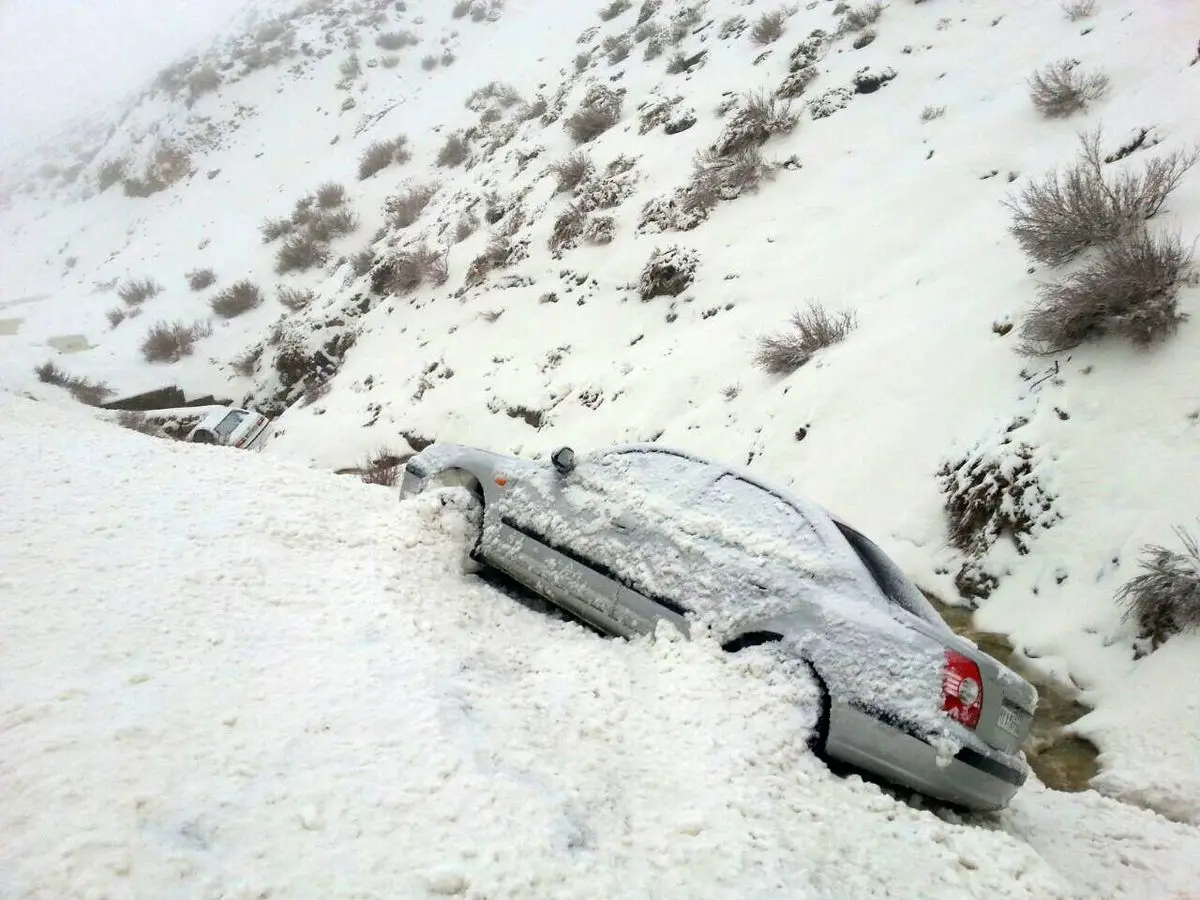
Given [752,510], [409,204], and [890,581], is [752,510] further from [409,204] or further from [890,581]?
[409,204]

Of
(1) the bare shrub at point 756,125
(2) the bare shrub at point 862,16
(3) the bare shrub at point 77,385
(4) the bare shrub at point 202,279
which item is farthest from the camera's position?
(4) the bare shrub at point 202,279

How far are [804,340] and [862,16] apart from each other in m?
8.48

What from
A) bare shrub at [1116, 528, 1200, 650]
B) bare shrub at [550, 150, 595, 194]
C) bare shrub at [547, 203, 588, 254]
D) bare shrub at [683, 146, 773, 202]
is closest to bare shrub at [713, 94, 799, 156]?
bare shrub at [683, 146, 773, 202]

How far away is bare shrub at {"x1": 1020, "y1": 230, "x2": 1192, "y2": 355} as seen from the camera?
5535mm

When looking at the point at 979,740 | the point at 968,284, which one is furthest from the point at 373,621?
the point at 968,284

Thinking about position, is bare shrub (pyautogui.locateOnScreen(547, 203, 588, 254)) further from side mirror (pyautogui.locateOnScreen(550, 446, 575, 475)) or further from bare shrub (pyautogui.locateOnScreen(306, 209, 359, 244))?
side mirror (pyautogui.locateOnScreen(550, 446, 575, 475))

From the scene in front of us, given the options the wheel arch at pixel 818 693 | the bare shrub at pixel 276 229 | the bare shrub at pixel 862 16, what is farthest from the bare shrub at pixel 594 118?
the wheel arch at pixel 818 693

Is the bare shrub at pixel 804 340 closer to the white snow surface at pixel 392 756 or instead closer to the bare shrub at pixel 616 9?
the white snow surface at pixel 392 756

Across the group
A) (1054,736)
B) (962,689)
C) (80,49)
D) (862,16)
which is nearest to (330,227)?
(862,16)

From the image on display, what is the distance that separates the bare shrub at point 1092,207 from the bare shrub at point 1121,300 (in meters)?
0.31

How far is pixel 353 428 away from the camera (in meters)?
12.3

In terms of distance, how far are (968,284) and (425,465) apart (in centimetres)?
601

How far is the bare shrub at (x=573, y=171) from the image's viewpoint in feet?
47.2

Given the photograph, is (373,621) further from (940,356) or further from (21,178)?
(21,178)
